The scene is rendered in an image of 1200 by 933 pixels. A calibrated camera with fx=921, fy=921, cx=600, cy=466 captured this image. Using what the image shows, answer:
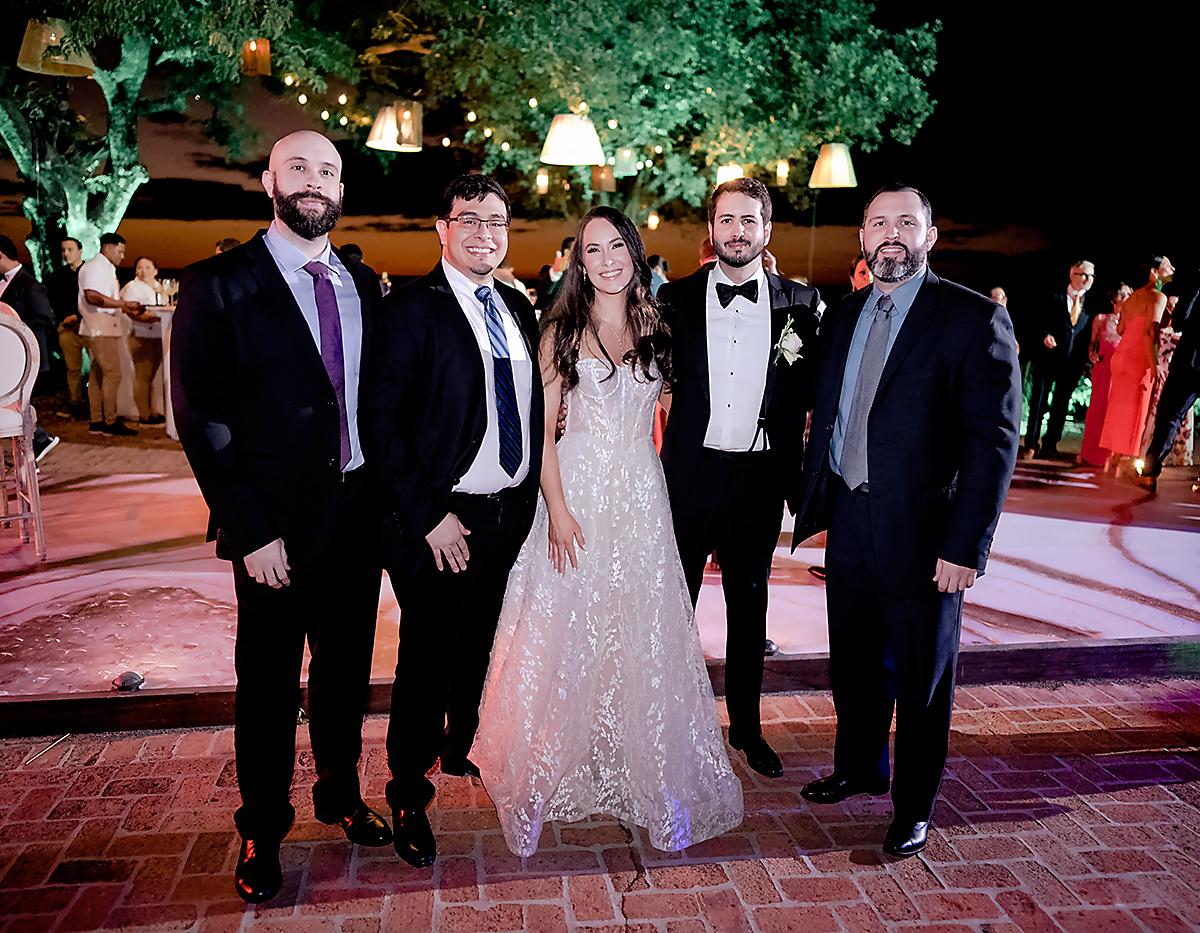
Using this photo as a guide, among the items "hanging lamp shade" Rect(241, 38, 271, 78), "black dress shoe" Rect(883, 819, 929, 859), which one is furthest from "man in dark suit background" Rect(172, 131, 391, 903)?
"hanging lamp shade" Rect(241, 38, 271, 78)

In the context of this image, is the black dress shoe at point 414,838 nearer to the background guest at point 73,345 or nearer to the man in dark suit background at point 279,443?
the man in dark suit background at point 279,443

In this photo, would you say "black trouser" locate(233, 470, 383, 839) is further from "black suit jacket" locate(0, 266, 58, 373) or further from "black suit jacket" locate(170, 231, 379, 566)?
"black suit jacket" locate(0, 266, 58, 373)

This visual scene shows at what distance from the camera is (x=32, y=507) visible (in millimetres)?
5348

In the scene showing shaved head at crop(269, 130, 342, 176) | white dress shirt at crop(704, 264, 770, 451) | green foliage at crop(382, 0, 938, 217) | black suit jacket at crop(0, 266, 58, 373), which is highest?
green foliage at crop(382, 0, 938, 217)

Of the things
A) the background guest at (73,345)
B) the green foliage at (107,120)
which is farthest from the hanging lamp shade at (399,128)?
the background guest at (73,345)

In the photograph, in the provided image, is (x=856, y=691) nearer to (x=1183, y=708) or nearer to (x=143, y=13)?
(x=1183, y=708)

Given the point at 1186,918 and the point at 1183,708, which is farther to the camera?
the point at 1183,708

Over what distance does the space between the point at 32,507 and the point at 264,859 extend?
12.0ft

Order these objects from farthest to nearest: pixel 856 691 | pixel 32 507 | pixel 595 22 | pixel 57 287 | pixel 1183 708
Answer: pixel 57 287
pixel 595 22
pixel 32 507
pixel 1183 708
pixel 856 691

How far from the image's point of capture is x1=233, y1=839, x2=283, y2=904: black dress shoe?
8.54ft

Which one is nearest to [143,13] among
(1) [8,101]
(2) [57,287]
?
(1) [8,101]

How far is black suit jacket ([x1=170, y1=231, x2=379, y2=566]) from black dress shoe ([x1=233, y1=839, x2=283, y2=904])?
858 mm

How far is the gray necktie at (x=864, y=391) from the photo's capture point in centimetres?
289

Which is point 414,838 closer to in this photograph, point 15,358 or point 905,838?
point 905,838
